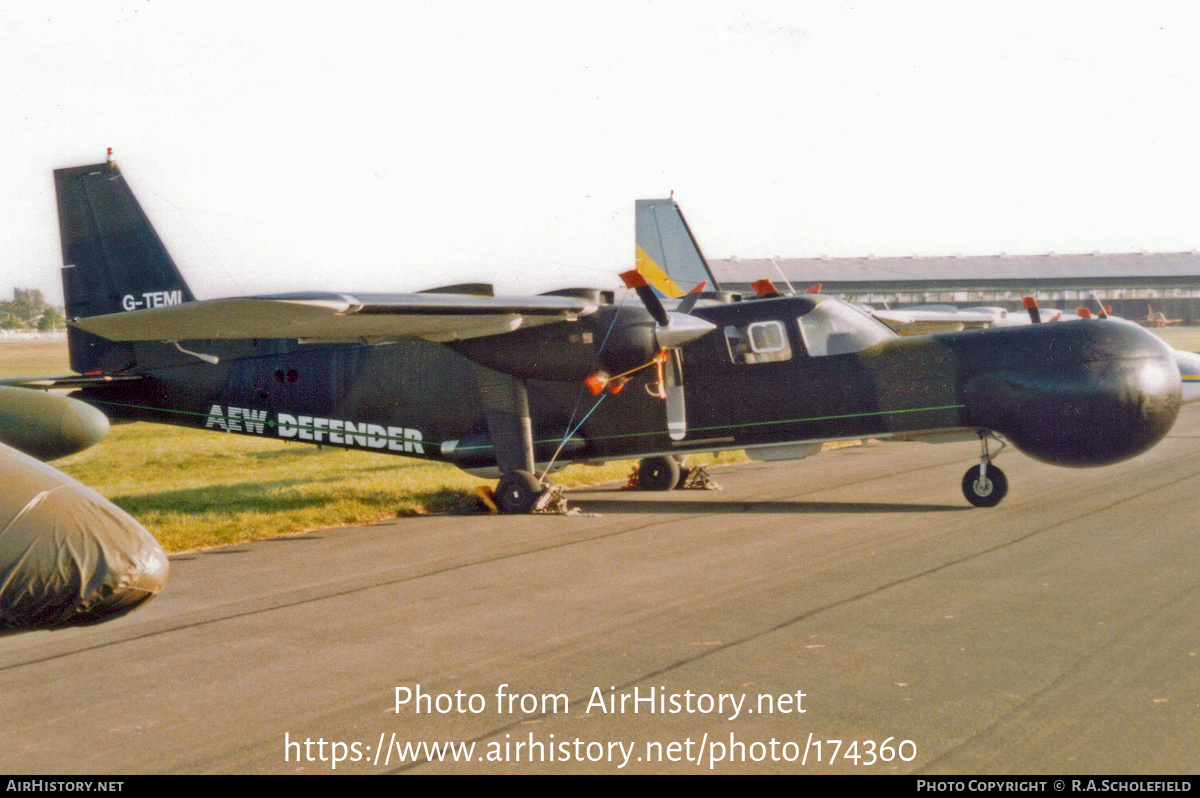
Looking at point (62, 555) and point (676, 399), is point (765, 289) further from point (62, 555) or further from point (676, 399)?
point (62, 555)

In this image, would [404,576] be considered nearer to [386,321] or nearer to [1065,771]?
[386,321]

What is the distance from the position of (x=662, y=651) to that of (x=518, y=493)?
24.9 ft

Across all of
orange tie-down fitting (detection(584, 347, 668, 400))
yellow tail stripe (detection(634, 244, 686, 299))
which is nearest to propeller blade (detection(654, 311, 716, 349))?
orange tie-down fitting (detection(584, 347, 668, 400))

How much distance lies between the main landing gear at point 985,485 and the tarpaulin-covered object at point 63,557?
37.3ft

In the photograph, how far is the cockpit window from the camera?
14.3m

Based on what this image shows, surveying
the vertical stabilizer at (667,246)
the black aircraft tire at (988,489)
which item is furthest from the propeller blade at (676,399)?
the vertical stabilizer at (667,246)

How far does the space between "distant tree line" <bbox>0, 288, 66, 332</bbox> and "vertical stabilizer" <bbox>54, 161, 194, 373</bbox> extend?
140m

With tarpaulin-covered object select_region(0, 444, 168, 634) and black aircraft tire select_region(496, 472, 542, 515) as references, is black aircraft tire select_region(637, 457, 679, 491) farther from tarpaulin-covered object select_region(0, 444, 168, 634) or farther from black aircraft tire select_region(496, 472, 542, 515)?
tarpaulin-covered object select_region(0, 444, 168, 634)

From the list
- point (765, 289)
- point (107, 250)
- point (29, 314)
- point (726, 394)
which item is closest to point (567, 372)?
point (726, 394)

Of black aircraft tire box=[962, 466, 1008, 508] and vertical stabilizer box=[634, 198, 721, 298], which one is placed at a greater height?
vertical stabilizer box=[634, 198, 721, 298]

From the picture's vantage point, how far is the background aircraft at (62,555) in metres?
3.90

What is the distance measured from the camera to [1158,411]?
1262cm

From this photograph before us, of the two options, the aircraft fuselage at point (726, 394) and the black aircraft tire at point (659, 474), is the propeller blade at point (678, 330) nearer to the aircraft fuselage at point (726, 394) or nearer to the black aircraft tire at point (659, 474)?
the aircraft fuselage at point (726, 394)

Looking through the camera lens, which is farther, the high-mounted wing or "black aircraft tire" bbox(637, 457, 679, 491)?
the high-mounted wing
